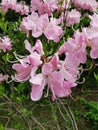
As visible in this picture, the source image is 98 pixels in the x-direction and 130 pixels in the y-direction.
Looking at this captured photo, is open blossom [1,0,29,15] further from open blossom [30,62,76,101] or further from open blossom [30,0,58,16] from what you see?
open blossom [30,62,76,101]

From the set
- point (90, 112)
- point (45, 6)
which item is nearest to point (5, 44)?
point (45, 6)

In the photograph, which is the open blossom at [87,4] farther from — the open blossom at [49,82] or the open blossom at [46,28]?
the open blossom at [49,82]

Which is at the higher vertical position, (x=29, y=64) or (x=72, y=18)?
(x=29, y=64)

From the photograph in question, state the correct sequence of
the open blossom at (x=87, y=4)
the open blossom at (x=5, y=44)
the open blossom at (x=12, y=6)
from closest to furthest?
the open blossom at (x=5, y=44)
the open blossom at (x=12, y=6)
the open blossom at (x=87, y=4)

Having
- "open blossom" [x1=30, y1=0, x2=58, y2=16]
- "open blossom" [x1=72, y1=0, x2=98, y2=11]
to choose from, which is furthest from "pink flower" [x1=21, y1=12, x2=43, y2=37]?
"open blossom" [x1=72, y1=0, x2=98, y2=11]

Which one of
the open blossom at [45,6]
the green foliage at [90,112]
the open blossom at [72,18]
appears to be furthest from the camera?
the green foliage at [90,112]

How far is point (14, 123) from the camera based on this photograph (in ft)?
13.8

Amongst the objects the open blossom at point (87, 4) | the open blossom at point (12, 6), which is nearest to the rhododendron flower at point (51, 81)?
the open blossom at point (12, 6)

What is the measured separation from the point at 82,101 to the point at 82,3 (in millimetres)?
1516

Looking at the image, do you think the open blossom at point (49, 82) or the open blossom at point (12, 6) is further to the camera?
the open blossom at point (12, 6)

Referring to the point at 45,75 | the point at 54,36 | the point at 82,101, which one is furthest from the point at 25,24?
the point at 82,101

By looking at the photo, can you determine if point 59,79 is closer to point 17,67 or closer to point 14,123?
point 17,67

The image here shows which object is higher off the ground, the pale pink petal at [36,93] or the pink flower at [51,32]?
the pale pink petal at [36,93]

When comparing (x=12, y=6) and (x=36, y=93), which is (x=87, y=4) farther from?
(x=36, y=93)
